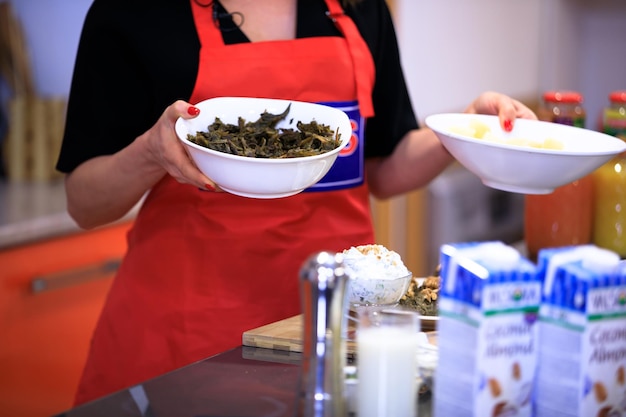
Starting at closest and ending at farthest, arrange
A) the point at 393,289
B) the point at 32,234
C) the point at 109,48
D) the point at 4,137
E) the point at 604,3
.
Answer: the point at 393,289 → the point at 109,48 → the point at 32,234 → the point at 4,137 → the point at 604,3

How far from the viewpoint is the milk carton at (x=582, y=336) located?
2.77 feet

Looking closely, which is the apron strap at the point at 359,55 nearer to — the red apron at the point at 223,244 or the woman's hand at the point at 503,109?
the red apron at the point at 223,244

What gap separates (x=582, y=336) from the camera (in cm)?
85

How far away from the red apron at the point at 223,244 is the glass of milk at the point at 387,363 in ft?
1.97

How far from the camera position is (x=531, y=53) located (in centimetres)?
359

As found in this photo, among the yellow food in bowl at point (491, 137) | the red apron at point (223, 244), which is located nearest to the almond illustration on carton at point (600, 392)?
the yellow food in bowl at point (491, 137)

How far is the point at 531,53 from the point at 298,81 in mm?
2261

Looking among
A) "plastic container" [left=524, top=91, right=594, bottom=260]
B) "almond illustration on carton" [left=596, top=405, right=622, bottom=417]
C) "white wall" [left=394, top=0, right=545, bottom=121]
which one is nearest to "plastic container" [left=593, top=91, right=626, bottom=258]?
"plastic container" [left=524, top=91, right=594, bottom=260]

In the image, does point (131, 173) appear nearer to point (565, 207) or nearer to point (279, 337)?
point (279, 337)

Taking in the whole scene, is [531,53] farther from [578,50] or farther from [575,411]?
[575,411]

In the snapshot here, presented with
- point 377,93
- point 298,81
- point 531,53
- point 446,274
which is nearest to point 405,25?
point 531,53

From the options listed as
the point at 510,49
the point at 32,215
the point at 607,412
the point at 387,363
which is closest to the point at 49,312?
the point at 32,215

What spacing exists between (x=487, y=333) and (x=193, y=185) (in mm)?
717

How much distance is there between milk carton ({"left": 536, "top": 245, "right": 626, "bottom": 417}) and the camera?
2.77ft
